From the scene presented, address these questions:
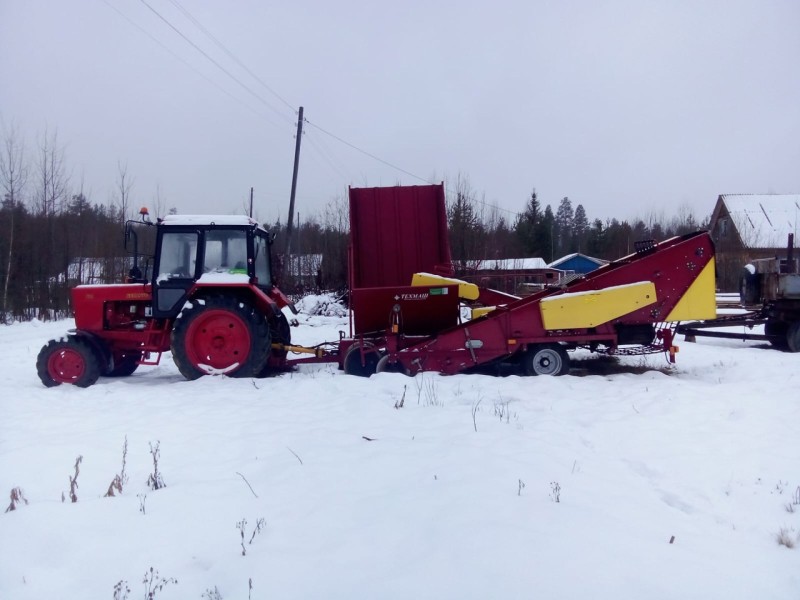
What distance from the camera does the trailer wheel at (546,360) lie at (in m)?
7.68

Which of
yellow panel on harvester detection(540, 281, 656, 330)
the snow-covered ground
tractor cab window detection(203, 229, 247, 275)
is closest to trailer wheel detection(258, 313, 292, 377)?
tractor cab window detection(203, 229, 247, 275)

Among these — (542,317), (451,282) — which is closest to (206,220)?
(451,282)

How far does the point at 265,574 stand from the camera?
2.70 meters

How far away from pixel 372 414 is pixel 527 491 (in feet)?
7.39

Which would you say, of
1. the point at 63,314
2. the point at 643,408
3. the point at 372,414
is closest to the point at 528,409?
the point at 643,408

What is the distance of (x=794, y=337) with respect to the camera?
10.6 metres

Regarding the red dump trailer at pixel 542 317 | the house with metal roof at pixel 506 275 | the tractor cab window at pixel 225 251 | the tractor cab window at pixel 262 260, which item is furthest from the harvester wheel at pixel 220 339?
the house with metal roof at pixel 506 275

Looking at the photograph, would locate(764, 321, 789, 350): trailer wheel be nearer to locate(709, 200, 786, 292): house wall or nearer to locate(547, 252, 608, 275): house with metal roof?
locate(709, 200, 786, 292): house wall

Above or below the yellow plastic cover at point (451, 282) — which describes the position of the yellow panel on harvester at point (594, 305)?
below

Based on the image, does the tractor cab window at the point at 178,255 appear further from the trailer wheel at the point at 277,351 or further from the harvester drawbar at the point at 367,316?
the trailer wheel at the point at 277,351

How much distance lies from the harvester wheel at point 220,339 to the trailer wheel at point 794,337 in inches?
378

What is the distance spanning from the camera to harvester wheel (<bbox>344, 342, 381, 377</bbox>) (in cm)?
802

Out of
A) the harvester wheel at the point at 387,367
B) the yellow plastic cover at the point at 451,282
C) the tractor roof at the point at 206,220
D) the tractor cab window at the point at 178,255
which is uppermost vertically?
the tractor roof at the point at 206,220

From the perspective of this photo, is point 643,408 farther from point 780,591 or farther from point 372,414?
point 780,591
